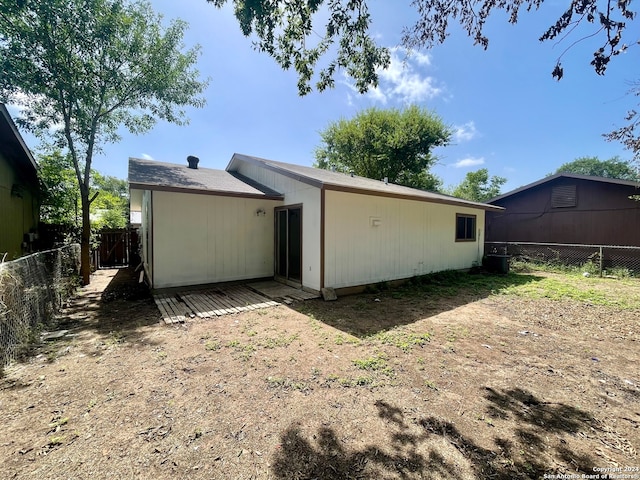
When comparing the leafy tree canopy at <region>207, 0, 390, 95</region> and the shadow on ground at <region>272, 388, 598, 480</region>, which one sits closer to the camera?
→ the shadow on ground at <region>272, 388, 598, 480</region>

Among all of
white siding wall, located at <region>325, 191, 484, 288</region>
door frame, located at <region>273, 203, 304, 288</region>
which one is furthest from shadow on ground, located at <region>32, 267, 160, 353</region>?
white siding wall, located at <region>325, 191, 484, 288</region>

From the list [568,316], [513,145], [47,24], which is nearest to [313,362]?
[568,316]

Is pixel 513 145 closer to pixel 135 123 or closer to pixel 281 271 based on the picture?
pixel 281 271

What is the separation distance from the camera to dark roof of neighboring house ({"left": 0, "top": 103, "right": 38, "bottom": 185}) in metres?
5.79

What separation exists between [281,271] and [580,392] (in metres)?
6.14

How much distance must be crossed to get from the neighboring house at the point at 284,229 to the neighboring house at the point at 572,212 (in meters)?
7.22

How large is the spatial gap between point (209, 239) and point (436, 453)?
20.5 ft

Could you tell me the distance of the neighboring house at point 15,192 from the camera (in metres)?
6.36

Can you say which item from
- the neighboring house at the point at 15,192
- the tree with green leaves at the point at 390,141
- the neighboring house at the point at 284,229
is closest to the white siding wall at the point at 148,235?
the neighboring house at the point at 284,229

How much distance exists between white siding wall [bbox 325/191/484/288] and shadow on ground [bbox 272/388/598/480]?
4079mm

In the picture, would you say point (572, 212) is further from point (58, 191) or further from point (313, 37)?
point (58, 191)

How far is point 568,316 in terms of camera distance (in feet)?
16.6

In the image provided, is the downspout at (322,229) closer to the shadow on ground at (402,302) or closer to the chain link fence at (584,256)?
the shadow on ground at (402,302)

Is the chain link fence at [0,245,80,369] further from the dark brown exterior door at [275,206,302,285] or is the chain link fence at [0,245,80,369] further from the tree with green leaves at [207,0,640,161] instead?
the dark brown exterior door at [275,206,302,285]
